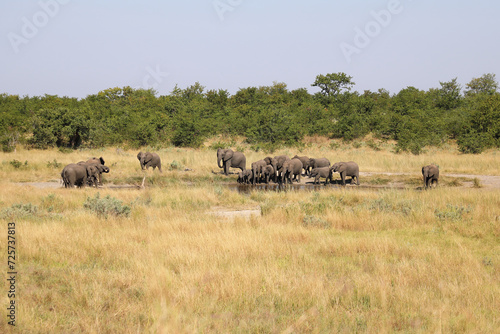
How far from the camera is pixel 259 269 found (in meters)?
6.64

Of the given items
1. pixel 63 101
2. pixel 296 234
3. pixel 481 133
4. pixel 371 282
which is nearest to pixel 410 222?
pixel 296 234

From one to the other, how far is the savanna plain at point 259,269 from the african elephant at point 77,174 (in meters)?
4.28

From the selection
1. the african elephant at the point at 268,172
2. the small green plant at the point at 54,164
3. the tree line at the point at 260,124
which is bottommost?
the african elephant at the point at 268,172

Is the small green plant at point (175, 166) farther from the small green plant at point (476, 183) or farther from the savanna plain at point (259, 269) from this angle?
the small green plant at point (476, 183)

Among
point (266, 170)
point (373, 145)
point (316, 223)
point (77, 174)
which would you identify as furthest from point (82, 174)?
point (373, 145)

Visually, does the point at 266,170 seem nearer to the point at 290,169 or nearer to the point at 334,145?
the point at 290,169

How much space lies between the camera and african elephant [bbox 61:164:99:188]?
1838cm

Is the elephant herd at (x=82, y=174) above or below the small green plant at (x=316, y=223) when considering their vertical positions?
above

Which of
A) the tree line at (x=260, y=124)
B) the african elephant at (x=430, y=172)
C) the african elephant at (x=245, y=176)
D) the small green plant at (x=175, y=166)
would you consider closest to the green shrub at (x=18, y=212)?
the african elephant at (x=245, y=176)

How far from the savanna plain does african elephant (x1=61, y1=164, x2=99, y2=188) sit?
14.0 ft

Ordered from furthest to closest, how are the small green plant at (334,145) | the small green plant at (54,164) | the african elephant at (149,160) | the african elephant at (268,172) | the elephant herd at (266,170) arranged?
1. the small green plant at (334,145)
2. the small green plant at (54,164)
3. the african elephant at (149,160)
4. the african elephant at (268,172)
5. the elephant herd at (266,170)

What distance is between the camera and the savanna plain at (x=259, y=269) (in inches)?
199

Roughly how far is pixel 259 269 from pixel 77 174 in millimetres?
14427

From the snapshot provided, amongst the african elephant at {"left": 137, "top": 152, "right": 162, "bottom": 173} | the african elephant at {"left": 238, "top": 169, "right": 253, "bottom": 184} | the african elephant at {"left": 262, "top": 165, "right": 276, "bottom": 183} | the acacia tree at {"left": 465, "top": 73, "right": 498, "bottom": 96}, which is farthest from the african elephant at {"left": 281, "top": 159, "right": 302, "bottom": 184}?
the acacia tree at {"left": 465, "top": 73, "right": 498, "bottom": 96}
